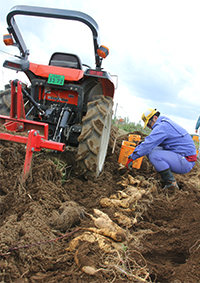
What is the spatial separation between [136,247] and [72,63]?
10.8 ft

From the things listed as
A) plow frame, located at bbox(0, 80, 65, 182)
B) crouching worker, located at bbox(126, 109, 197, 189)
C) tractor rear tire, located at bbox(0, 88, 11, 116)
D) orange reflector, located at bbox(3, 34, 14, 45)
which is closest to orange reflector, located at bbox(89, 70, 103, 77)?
plow frame, located at bbox(0, 80, 65, 182)

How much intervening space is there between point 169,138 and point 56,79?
7.36 feet

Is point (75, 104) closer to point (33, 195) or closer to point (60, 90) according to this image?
point (60, 90)

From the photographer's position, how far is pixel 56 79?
369 centimetres

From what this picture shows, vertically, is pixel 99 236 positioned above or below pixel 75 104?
below

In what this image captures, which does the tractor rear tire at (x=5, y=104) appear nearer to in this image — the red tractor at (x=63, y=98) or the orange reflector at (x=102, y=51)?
the red tractor at (x=63, y=98)

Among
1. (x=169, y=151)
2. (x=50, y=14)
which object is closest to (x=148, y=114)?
(x=169, y=151)

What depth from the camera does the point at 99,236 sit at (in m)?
1.97

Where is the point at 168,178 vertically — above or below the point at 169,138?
below

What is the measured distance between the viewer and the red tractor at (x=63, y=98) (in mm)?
2936

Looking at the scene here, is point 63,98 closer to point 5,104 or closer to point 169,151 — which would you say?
point 5,104

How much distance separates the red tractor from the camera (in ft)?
9.63

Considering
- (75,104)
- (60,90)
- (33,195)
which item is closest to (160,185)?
(75,104)

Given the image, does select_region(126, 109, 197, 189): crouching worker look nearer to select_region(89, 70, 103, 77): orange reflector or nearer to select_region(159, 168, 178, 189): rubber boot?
select_region(159, 168, 178, 189): rubber boot
